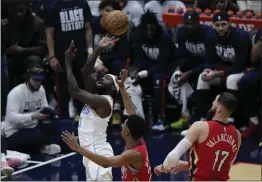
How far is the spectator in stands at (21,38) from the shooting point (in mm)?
10352

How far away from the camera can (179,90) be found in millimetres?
10062

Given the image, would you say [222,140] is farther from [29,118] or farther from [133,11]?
[133,11]

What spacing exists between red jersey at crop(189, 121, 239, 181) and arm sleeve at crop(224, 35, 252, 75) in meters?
3.72

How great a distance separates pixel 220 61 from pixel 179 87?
0.69m

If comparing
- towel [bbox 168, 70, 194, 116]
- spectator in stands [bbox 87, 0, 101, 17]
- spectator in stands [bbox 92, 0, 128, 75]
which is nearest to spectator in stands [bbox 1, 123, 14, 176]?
spectator in stands [bbox 92, 0, 128, 75]

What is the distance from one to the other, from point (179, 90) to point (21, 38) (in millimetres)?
2474

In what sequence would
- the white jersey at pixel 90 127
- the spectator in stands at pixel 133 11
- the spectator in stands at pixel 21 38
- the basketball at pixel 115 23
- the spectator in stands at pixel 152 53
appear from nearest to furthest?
the white jersey at pixel 90 127
the basketball at pixel 115 23
the spectator in stands at pixel 152 53
the spectator in stands at pixel 21 38
the spectator in stands at pixel 133 11

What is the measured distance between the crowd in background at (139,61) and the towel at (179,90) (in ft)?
0.05

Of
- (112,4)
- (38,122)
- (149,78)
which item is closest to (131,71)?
(149,78)

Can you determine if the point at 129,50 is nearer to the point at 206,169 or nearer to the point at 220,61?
the point at 220,61

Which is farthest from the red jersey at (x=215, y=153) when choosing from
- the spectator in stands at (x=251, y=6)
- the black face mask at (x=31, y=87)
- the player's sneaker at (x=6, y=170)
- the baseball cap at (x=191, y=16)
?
the spectator in stands at (x=251, y=6)

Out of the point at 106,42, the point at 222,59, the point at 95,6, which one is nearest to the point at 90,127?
the point at 106,42

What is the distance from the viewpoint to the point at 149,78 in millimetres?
10266

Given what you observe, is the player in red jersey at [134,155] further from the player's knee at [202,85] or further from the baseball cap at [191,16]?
the baseball cap at [191,16]
